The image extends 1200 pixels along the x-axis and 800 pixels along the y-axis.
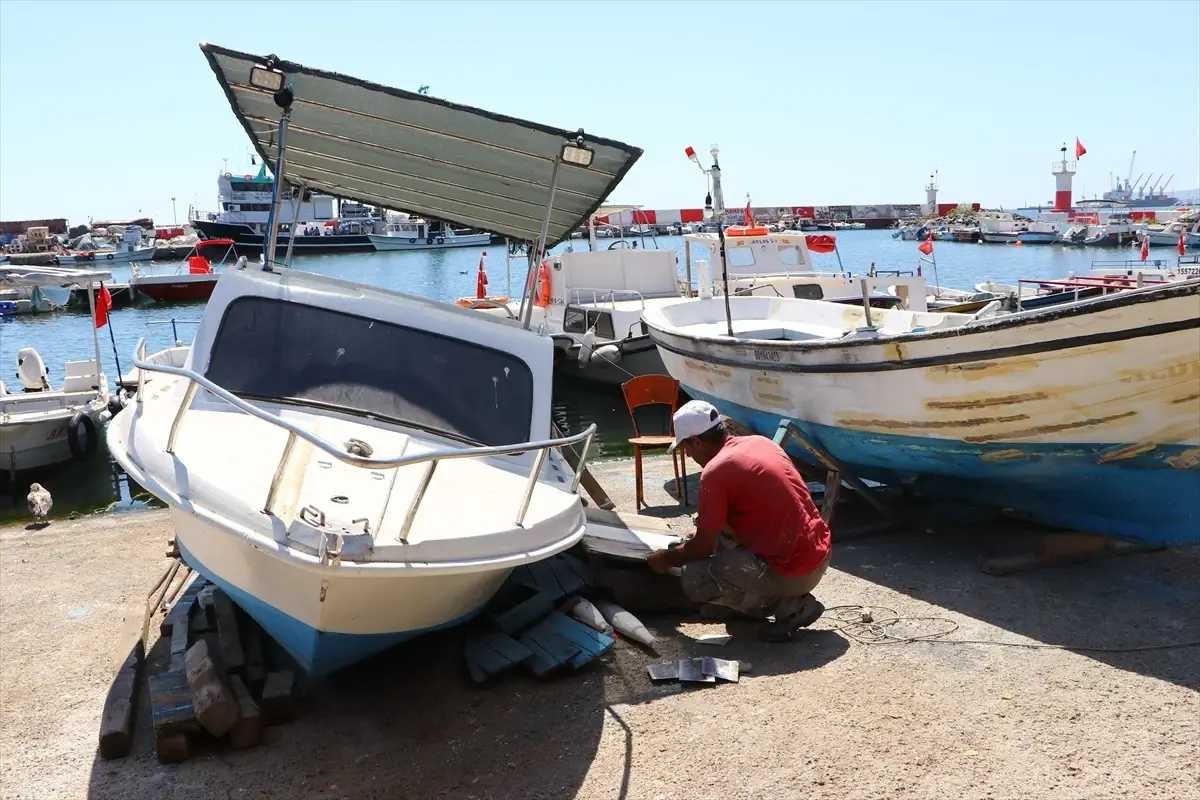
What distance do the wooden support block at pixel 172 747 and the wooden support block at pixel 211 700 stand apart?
106 mm

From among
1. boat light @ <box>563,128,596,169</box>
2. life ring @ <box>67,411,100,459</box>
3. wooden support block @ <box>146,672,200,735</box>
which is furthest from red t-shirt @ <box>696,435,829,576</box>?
life ring @ <box>67,411,100,459</box>

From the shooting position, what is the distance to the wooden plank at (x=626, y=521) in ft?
22.9

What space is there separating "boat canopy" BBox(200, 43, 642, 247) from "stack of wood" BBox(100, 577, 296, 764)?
3.02 meters

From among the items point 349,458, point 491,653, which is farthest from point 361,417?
point 349,458

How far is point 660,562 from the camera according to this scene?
5.72 meters

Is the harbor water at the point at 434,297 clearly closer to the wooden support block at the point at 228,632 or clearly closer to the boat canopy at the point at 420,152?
the boat canopy at the point at 420,152

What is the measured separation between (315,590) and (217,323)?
7.83 feet

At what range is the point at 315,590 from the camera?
13.8 feet

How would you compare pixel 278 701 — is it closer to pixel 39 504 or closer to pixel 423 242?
pixel 39 504

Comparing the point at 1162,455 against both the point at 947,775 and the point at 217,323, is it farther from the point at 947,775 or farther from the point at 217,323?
the point at 217,323

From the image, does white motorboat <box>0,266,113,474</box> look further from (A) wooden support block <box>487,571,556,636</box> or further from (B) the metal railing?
(A) wooden support block <box>487,571,556,636</box>

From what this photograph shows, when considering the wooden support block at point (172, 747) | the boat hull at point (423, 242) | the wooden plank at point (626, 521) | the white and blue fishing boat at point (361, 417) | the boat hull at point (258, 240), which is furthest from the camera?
the boat hull at point (423, 242)

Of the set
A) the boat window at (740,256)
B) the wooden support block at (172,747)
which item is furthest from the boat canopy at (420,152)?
the boat window at (740,256)

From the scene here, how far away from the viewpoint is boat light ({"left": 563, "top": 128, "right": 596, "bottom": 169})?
6109 millimetres
